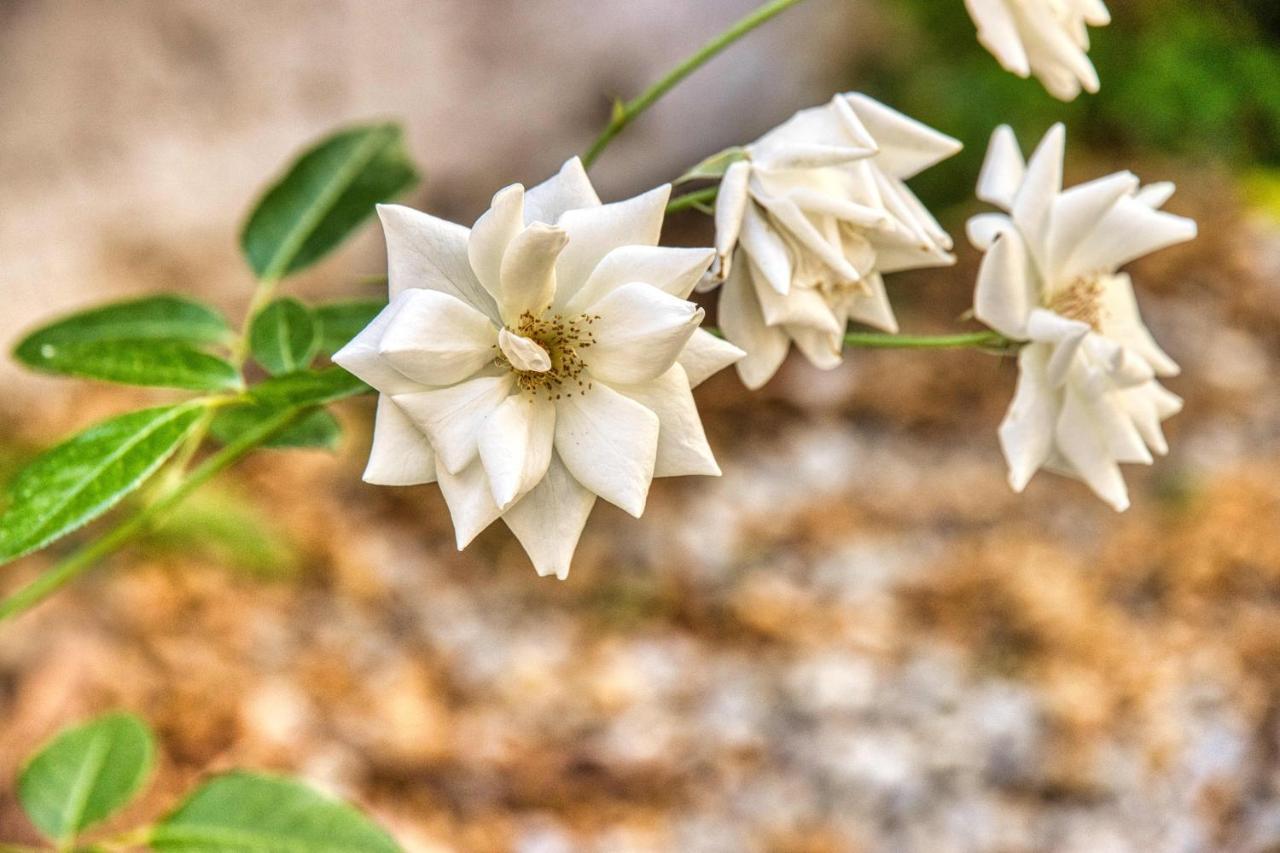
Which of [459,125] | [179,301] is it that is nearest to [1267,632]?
[179,301]

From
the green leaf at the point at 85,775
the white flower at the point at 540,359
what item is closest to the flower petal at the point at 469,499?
the white flower at the point at 540,359

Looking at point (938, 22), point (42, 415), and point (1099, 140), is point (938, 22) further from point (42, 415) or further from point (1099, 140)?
point (42, 415)

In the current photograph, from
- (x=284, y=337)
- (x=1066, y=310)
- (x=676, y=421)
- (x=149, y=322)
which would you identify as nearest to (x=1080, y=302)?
(x=1066, y=310)

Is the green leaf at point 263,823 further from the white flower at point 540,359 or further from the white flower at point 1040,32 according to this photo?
the white flower at point 1040,32

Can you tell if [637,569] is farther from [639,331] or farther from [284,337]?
[639,331]

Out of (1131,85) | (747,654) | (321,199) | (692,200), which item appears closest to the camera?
(692,200)

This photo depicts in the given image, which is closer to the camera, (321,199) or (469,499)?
(469,499)

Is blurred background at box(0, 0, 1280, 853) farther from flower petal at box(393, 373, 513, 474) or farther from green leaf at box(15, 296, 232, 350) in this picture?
flower petal at box(393, 373, 513, 474)
